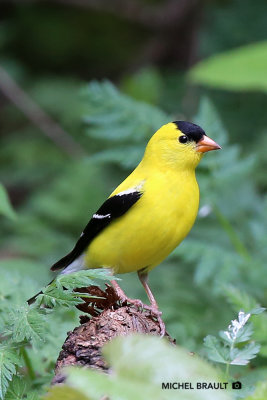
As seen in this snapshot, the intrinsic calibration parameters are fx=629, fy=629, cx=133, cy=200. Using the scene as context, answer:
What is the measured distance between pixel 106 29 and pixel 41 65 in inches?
41.2

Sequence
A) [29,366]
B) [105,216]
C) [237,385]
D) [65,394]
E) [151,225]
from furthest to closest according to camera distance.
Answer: [105,216], [151,225], [29,366], [237,385], [65,394]

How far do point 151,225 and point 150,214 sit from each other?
0.05 metres

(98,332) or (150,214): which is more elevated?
(150,214)

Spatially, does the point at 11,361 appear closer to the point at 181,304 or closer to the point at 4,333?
the point at 4,333

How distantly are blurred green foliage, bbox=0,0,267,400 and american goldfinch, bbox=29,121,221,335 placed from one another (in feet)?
1.09

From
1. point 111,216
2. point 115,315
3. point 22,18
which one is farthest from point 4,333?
point 22,18

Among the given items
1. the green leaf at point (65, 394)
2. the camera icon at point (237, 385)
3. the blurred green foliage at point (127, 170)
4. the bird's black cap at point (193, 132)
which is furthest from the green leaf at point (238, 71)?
the green leaf at point (65, 394)

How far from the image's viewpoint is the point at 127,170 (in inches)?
252

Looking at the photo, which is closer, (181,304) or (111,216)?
(111,216)

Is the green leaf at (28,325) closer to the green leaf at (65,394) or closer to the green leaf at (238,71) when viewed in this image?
the green leaf at (65,394)

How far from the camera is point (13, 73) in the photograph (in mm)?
7098

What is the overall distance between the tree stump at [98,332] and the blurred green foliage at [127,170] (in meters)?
0.11

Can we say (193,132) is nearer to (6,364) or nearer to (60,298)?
(60,298)

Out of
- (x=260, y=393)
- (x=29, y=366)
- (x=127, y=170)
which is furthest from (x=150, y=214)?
(x=127, y=170)
